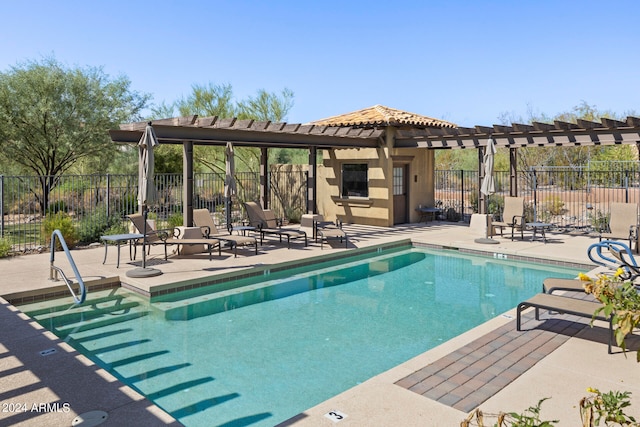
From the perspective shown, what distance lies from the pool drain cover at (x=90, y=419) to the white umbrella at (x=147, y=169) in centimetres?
591

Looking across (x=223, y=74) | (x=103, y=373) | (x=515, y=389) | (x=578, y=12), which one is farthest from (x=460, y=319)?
(x=223, y=74)

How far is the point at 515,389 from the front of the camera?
13.3 feet

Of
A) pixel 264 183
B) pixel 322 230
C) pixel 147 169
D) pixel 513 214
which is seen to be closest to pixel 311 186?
pixel 264 183

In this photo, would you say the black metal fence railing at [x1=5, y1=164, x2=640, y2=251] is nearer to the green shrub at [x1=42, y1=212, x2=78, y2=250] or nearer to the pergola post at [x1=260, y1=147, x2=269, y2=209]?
the green shrub at [x1=42, y1=212, x2=78, y2=250]

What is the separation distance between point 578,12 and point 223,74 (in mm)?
17190

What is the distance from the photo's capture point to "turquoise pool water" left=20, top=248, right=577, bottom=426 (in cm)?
464

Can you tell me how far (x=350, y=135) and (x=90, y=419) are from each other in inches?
484

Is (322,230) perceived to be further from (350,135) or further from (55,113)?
(55,113)

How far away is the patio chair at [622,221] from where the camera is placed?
37.0ft

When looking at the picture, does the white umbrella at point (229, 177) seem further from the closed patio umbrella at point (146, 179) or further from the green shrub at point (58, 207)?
the green shrub at point (58, 207)

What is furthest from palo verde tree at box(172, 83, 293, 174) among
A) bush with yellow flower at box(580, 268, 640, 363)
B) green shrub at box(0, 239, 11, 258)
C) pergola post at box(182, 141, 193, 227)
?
bush with yellow flower at box(580, 268, 640, 363)

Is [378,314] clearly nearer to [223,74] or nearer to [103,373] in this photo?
[103,373]

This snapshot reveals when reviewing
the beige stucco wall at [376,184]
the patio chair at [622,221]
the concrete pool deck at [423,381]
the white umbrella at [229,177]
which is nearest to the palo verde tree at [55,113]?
the white umbrella at [229,177]

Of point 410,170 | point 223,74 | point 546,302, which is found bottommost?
point 546,302
